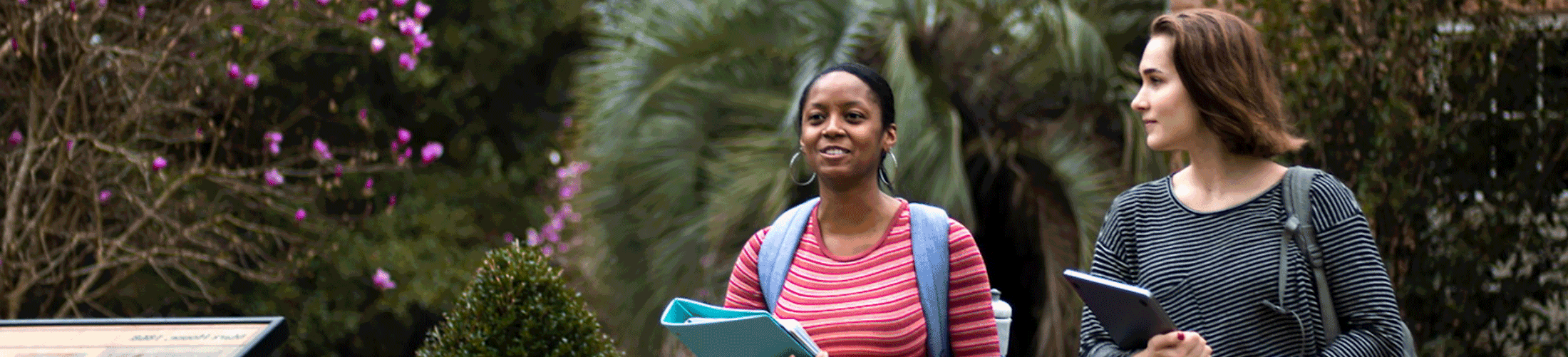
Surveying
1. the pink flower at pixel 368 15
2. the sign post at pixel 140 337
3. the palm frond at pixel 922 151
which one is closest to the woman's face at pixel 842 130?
the sign post at pixel 140 337

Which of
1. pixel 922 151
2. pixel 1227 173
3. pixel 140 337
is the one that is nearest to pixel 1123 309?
pixel 1227 173

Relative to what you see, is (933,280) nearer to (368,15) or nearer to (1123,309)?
(1123,309)

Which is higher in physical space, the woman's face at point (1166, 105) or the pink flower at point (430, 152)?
the pink flower at point (430, 152)

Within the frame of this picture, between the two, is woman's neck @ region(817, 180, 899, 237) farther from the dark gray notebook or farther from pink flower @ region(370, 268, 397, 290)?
pink flower @ region(370, 268, 397, 290)

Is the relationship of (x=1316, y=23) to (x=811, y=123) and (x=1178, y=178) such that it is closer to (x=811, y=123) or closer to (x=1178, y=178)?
(x=1178, y=178)

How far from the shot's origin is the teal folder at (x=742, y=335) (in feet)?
6.82

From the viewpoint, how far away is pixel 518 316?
12.3 feet

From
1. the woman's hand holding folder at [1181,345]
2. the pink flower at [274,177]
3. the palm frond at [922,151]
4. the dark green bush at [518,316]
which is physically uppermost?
the pink flower at [274,177]

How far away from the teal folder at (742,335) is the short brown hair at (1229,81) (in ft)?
2.51

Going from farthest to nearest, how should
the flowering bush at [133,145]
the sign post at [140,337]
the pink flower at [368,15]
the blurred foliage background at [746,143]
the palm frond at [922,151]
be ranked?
the pink flower at [368,15], the flowering bush at [133,145], the palm frond at [922,151], the blurred foliage background at [746,143], the sign post at [140,337]

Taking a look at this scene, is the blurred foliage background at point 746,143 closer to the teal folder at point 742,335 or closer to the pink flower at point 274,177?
the pink flower at point 274,177

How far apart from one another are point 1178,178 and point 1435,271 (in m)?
3.21

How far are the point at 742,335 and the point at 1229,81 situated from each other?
90 centimetres

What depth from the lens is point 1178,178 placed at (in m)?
2.42
